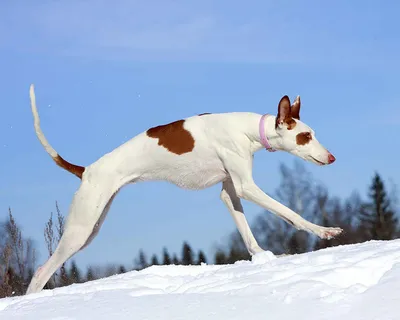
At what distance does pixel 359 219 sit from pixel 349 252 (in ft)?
62.1

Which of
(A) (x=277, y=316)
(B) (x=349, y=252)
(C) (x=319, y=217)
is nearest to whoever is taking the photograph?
(A) (x=277, y=316)

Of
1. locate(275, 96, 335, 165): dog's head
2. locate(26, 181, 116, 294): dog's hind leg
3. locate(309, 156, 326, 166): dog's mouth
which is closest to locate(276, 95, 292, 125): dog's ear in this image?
locate(275, 96, 335, 165): dog's head

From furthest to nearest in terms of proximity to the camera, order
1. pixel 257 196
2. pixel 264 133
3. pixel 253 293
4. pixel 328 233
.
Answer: pixel 264 133 → pixel 257 196 → pixel 328 233 → pixel 253 293

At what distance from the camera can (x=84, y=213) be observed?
24.7 ft

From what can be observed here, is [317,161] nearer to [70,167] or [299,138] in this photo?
[299,138]

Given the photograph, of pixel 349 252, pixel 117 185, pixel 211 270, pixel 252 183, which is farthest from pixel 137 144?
pixel 349 252

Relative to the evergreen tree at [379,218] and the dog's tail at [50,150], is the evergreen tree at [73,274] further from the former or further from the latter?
the evergreen tree at [379,218]

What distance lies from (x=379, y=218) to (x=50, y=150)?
19624mm

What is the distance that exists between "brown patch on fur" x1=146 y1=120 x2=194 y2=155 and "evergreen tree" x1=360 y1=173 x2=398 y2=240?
17332 mm

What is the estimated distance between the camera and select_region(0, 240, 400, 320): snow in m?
4.62

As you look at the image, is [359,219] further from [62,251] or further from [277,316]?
[277,316]

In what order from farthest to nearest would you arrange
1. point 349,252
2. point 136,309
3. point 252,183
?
1. point 252,183
2. point 349,252
3. point 136,309

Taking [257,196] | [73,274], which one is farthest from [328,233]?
[73,274]

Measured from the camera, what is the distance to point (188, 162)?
7.59 meters
